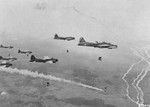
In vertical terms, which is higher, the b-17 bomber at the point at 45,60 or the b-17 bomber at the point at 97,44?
the b-17 bomber at the point at 97,44

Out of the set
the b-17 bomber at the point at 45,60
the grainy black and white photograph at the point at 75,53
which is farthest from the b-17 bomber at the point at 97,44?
the b-17 bomber at the point at 45,60

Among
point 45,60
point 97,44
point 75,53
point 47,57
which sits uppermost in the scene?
point 97,44

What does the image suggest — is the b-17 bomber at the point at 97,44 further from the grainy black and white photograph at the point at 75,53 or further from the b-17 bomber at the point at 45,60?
the b-17 bomber at the point at 45,60

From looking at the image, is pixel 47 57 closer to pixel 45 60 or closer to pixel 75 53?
pixel 45 60

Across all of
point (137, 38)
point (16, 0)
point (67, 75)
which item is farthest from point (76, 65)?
point (16, 0)

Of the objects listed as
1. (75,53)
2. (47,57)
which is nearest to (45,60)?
(47,57)

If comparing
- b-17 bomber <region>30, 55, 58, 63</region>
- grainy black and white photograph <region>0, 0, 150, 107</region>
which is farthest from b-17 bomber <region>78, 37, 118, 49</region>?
b-17 bomber <region>30, 55, 58, 63</region>

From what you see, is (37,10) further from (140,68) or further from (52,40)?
(140,68)

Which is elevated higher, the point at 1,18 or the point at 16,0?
the point at 16,0
